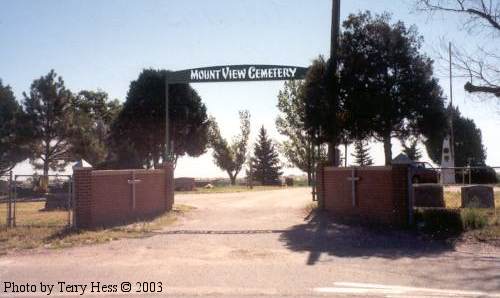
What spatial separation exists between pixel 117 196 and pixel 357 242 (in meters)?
7.60

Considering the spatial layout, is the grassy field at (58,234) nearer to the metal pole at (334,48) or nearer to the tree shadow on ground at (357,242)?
the tree shadow on ground at (357,242)

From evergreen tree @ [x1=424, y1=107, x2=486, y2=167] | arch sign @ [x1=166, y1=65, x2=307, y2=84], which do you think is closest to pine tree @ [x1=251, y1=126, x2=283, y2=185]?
evergreen tree @ [x1=424, y1=107, x2=486, y2=167]

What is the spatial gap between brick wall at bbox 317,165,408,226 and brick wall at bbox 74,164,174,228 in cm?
585

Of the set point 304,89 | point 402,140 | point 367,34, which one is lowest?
point 402,140

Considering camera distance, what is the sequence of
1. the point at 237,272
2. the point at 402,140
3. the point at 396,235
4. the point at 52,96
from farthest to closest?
1. the point at 52,96
2. the point at 402,140
3. the point at 396,235
4. the point at 237,272

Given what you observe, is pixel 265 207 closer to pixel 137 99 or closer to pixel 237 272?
pixel 237 272

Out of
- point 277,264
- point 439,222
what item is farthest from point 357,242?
point 277,264

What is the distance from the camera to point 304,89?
1683cm

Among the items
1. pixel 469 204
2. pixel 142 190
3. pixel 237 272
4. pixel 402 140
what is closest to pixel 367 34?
pixel 402 140

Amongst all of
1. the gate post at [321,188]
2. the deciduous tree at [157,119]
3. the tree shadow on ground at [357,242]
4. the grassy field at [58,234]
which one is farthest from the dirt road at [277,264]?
the deciduous tree at [157,119]

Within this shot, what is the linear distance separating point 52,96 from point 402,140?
1415 inches

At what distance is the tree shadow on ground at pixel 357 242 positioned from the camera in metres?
10.2

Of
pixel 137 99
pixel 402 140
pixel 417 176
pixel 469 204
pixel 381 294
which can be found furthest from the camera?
pixel 137 99

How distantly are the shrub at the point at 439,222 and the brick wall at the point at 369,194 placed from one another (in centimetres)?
52
